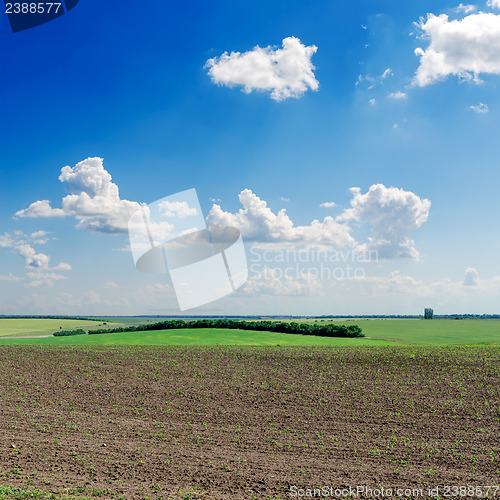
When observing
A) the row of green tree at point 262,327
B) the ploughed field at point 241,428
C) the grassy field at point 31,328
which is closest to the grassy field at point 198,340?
the row of green tree at point 262,327

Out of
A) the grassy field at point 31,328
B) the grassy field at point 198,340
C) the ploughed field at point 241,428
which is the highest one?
the ploughed field at point 241,428

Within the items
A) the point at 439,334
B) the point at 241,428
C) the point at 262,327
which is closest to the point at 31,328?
the point at 262,327

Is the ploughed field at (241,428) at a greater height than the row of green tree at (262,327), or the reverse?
the ploughed field at (241,428)

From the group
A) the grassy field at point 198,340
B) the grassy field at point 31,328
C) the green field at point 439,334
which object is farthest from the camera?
the grassy field at point 31,328

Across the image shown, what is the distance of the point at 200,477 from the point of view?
468 inches

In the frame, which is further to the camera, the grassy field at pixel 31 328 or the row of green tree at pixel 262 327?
the grassy field at pixel 31 328

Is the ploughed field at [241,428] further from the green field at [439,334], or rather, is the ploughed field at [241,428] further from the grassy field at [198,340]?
the green field at [439,334]

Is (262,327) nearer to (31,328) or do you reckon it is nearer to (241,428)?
(31,328)

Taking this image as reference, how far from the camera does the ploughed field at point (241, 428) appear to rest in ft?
38.6

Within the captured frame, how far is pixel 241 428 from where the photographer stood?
16719 millimetres

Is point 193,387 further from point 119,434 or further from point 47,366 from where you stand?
point 47,366

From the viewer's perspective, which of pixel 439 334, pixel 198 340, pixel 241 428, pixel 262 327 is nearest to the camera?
pixel 241 428

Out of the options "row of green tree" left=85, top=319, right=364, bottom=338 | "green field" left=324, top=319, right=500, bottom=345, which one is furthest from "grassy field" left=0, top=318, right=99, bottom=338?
"green field" left=324, top=319, right=500, bottom=345

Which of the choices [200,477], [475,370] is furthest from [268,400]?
[475,370]
